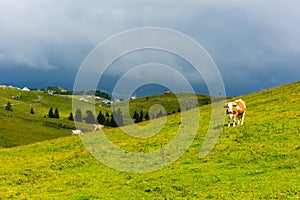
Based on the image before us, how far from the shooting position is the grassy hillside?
21.2 m

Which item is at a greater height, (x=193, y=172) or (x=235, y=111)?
(x=235, y=111)

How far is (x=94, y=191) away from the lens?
23.4 m

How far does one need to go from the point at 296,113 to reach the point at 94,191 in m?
23.7

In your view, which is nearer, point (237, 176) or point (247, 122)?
point (237, 176)

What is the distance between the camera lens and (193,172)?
25375 mm

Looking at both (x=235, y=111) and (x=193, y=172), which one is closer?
(x=193, y=172)

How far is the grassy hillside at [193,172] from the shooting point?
69.7ft

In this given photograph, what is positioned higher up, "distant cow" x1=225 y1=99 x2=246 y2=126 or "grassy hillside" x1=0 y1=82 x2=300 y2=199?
"distant cow" x1=225 y1=99 x2=246 y2=126

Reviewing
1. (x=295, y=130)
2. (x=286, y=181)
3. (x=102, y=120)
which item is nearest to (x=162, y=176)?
(x=286, y=181)

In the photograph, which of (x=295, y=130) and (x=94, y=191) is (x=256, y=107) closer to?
(x=295, y=130)

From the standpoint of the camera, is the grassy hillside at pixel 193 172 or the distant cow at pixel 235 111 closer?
the grassy hillside at pixel 193 172

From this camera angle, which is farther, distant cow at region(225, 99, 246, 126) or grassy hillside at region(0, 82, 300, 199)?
distant cow at region(225, 99, 246, 126)

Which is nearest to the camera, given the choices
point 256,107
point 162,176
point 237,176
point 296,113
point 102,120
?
point 237,176

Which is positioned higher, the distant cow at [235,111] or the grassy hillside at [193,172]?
the distant cow at [235,111]
